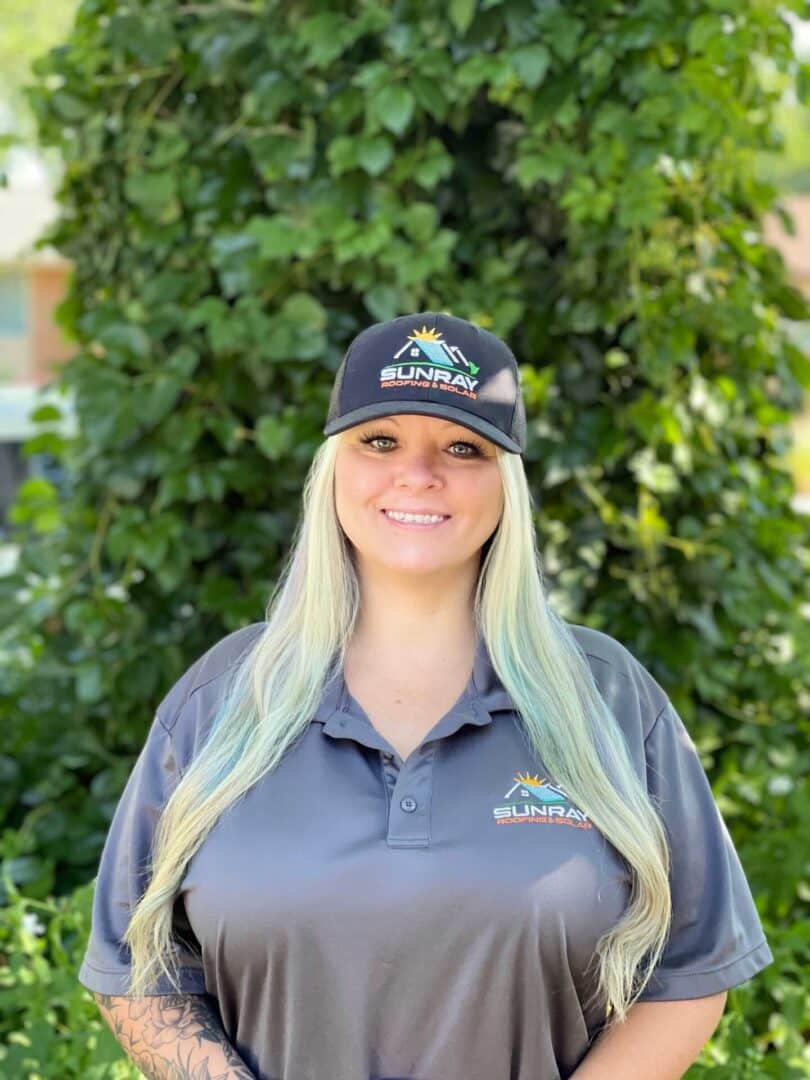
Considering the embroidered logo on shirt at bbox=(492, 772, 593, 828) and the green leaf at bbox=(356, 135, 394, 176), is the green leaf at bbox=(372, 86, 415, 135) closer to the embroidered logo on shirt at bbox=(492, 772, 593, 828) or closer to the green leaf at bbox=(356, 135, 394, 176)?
the green leaf at bbox=(356, 135, 394, 176)

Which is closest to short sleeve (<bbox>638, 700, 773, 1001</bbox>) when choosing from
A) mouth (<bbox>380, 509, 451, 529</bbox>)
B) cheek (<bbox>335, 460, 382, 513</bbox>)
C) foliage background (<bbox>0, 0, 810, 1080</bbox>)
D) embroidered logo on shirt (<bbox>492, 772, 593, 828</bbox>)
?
embroidered logo on shirt (<bbox>492, 772, 593, 828</bbox>)

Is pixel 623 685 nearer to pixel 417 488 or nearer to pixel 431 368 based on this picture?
pixel 417 488

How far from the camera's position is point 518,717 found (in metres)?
1.96

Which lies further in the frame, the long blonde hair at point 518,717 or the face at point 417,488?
the face at point 417,488

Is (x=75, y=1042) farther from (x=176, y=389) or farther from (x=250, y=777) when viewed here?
(x=176, y=389)

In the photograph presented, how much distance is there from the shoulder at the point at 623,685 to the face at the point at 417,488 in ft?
0.75

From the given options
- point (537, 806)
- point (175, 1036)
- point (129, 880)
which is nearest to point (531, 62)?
point (537, 806)

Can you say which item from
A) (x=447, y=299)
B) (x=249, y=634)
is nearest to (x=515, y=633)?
(x=249, y=634)

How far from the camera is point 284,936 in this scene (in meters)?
1.81

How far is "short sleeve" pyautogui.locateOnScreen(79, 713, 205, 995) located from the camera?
196 cm

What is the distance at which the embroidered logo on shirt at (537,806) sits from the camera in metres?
1.84

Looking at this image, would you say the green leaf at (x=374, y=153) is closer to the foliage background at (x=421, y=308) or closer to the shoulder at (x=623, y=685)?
the foliage background at (x=421, y=308)

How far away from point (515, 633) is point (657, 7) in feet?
5.59

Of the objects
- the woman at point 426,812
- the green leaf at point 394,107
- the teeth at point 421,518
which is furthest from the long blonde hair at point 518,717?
the green leaf at point 394,107
